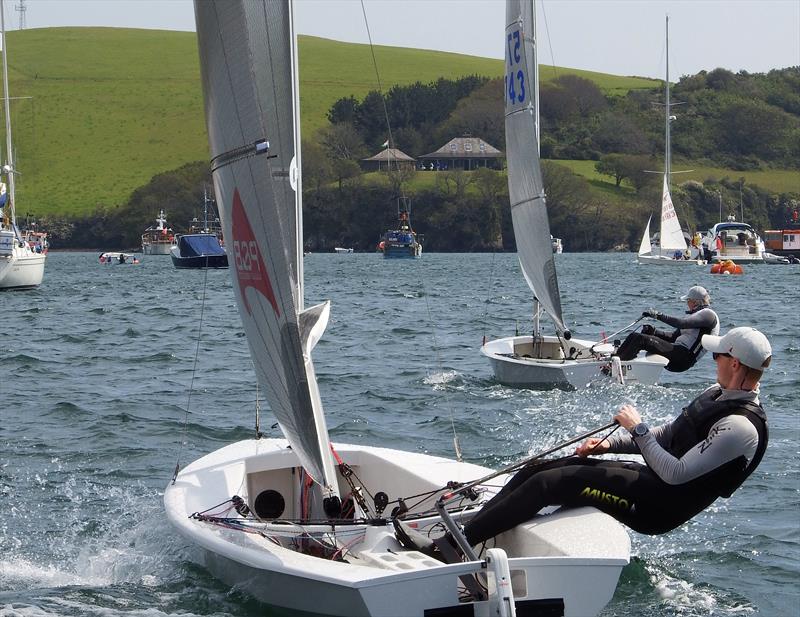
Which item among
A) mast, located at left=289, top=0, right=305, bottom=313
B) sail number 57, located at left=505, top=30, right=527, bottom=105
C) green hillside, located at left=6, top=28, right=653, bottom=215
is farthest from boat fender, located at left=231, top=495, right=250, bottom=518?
green hillside, located at left=6, top=28, right=653, bottom=215

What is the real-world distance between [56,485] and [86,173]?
107727mm

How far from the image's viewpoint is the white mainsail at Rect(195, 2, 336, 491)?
6.37 m

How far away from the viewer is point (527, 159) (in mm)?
16672

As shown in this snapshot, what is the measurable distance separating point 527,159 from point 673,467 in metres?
11.1

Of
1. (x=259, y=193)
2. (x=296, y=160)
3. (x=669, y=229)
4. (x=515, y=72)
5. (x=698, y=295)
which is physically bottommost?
(x=698, y=295)

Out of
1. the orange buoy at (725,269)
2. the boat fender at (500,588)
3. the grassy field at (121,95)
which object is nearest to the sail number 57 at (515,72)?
the boat fender at (500,588)

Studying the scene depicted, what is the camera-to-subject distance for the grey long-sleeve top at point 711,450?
19.2 feet

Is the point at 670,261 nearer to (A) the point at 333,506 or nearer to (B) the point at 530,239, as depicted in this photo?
(B) the point at 530,239

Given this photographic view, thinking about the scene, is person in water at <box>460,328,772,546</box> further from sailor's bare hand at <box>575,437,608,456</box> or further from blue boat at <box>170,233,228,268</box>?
blue boat at <box>170,233,228,268</box>

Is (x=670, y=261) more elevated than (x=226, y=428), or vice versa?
(x=670, y=261)

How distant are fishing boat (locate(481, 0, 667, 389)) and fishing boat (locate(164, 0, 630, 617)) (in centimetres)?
788

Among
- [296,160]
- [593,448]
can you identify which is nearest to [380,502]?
[593,448]

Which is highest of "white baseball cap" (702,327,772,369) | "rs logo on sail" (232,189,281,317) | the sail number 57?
the sail number 57

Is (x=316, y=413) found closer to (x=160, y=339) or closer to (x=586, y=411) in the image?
(x=586, y=411)
